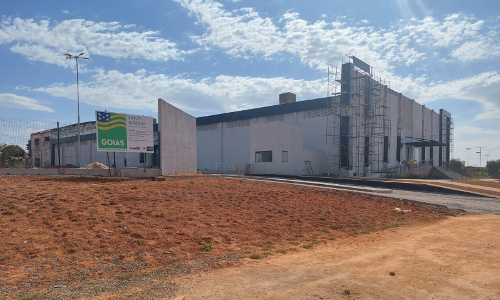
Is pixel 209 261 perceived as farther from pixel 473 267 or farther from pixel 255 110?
pixel 255 110

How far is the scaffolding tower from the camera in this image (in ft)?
134

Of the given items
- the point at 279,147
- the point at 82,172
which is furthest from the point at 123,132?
the point at 279,147

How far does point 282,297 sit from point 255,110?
44.0m

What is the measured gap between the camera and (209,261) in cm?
659

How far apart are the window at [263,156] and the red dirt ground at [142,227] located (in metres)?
22.0

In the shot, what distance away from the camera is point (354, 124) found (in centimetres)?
4103

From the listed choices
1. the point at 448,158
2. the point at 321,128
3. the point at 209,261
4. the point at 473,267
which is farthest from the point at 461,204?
the point at 448,158

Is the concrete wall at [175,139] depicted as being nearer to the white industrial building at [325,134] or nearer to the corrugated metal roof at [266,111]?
the white industrial building at [325,134]

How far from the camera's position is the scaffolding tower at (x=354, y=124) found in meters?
40.9

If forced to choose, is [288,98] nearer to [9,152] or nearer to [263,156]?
[263,156]

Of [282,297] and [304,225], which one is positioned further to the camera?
[304,225]

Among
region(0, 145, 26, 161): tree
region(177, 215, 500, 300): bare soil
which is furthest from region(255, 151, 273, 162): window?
region(177, 215, 500, 300): bare soil

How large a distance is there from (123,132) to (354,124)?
99.2 feet

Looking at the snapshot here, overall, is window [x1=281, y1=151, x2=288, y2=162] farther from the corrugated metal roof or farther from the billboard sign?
the billboard sign
